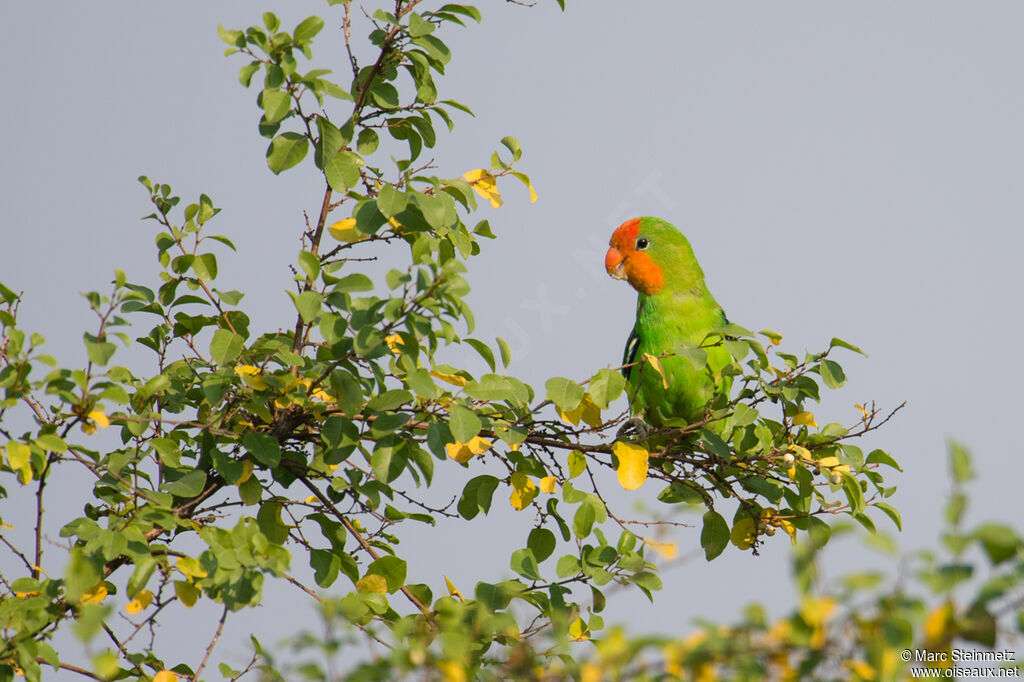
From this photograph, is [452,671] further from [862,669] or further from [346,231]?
[346,231]

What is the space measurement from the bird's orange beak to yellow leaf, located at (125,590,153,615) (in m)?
2.46

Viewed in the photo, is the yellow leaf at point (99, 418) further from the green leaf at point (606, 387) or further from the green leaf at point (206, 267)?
the green leaf at point (606, 387)

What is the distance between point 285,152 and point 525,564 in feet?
4.12

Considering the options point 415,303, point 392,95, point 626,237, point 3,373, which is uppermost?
point 626,237

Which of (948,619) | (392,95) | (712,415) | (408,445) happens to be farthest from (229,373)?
(948,619)

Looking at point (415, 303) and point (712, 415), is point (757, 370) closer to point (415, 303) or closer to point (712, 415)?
point (712, 415)

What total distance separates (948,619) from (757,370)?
1.46 metres

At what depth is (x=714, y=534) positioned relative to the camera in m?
2.92

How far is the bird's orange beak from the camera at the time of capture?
4301 millimetres

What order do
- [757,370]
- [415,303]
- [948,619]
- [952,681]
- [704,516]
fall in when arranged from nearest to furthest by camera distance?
[948,619] → [952,681] → [415,303] → [757,370] → [704,516]

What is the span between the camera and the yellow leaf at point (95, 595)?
2.45 meters

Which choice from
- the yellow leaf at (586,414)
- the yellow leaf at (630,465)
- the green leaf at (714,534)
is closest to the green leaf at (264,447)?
the yellow leaf at (586,414)

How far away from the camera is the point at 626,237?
4.31 m

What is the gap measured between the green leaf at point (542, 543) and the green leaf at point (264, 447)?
73 centimetres
